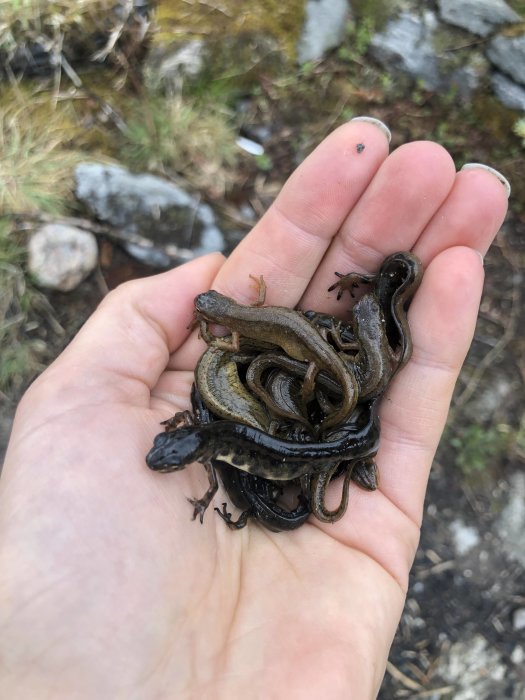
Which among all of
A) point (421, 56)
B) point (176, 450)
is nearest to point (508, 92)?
point (421, 56)

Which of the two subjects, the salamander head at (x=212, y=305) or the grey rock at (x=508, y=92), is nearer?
the salamander head at (x=212, y=305)

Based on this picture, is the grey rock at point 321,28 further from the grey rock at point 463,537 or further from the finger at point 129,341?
the grey rock at point 463,537

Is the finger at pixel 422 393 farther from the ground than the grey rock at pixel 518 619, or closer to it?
farther from the ground

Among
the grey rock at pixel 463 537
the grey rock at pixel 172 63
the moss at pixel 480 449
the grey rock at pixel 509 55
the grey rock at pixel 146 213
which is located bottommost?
the grey rock at pixel 463 537

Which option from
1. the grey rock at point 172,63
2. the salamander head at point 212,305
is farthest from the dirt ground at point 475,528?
the grey rock at point 172,63

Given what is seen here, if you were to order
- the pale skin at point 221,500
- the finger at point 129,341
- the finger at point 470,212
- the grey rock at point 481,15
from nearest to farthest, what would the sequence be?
the pale skin at point 221,500, the finger at point 129,341, the finger at point 470,212, the grey rock at point 481,15

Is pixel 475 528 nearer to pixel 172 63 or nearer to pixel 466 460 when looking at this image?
pixel 466 460

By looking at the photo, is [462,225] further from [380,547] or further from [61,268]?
[61,268]

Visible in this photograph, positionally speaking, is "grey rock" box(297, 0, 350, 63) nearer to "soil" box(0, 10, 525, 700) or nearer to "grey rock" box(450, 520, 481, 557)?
"soil" box(0, 10, 525, 700)
